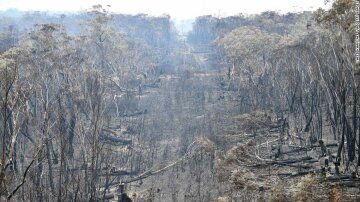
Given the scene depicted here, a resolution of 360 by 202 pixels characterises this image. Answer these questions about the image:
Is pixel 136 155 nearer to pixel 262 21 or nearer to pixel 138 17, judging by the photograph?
pixel 262 21

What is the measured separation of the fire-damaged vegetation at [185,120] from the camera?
17.9m

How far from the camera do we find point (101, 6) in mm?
39531

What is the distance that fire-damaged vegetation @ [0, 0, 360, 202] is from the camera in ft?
58.6

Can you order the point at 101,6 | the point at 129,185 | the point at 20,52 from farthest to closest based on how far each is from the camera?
the point at 101,6
the point at 20,52
the point at 129,185

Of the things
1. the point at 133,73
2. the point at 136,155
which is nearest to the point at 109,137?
the point at 136,155

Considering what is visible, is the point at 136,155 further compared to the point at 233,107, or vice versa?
the point at 233,107

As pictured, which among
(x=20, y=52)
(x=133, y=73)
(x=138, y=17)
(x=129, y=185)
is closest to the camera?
(x=129, y=185)

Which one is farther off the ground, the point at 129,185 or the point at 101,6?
the point at 101,6

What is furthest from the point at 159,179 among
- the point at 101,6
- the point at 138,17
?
the point at 138,17

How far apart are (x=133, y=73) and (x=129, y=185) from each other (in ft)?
79.5

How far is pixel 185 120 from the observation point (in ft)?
116

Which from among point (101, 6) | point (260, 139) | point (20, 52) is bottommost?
point (260, 139)

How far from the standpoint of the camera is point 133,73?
1860 inches

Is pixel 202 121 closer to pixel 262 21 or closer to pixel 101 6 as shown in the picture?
pixel 101 6
